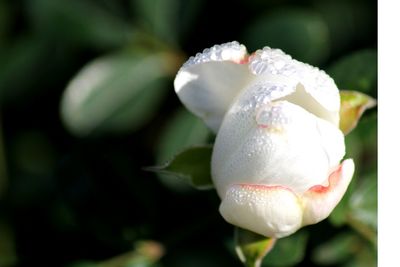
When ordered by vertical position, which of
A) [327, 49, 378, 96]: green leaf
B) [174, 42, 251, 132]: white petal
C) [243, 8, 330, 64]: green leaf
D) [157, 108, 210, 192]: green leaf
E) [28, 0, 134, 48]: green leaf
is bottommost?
[157, 108, 210, 192]: green leaf

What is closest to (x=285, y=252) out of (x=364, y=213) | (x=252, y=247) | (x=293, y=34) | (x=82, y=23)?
(x=364, y=213)

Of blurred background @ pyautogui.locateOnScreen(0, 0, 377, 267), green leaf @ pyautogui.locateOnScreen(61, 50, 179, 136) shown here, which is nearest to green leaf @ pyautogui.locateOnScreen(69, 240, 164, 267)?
blurred background @ pyautogui.locateOnScreen(0, 0, 377, 267)

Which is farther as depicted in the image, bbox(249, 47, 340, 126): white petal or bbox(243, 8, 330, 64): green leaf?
bbox(243, 8, 330, 64): green leaf

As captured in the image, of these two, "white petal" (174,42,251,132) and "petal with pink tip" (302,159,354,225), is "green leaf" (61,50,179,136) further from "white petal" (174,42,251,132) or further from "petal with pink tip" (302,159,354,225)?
"petal with pink tip" (302,159,354,225)

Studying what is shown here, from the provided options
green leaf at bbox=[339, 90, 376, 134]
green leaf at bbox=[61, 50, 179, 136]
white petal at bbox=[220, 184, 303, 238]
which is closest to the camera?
white petal at bbox=[220, 184, 303, 238]

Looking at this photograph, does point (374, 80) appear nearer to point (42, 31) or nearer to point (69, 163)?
point (69, 163)

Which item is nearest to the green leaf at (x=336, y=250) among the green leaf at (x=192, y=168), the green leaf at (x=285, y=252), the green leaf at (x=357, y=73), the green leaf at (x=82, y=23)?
the green leaf at (x=285, y=252)
